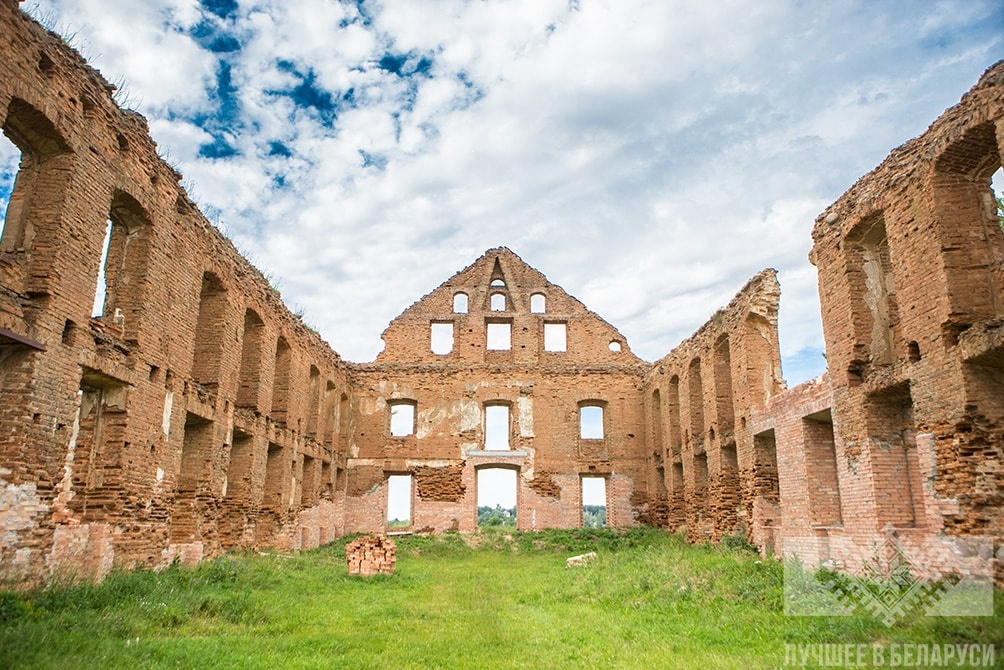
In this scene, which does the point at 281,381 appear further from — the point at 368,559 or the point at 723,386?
the point at 723,386

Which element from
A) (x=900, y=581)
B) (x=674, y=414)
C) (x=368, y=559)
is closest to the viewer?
(x=900, y=581)

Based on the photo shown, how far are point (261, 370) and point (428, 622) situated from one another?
8.94m

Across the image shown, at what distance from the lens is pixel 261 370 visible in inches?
634

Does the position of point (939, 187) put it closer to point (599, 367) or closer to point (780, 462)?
point (780, 462)

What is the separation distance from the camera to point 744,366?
15.9 metres

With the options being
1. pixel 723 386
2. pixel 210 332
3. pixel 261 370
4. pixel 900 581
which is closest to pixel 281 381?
pixel 261 370

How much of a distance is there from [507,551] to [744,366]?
980cm

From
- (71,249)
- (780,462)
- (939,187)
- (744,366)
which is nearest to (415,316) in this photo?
(744,366)

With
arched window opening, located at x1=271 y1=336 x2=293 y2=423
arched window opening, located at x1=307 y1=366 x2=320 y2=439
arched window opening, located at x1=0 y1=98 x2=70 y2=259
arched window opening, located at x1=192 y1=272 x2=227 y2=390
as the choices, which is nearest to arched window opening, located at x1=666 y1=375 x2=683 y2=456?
arched window opening, located at x1=307 y1=366 x2=320 y2=439

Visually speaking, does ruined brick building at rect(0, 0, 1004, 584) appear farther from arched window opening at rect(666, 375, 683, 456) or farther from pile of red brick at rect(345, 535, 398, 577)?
pile of red brick at rect(345, 535, 398, 577)

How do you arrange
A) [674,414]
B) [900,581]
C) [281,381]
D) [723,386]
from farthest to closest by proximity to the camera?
[674,414], [281,381], [723,386], [900,581]

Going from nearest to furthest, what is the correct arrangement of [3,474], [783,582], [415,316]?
[3,474]
[783,582]
[415,316]

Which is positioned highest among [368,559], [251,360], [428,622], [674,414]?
[251,360]

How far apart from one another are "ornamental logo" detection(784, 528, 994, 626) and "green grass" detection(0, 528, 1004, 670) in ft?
1.15
